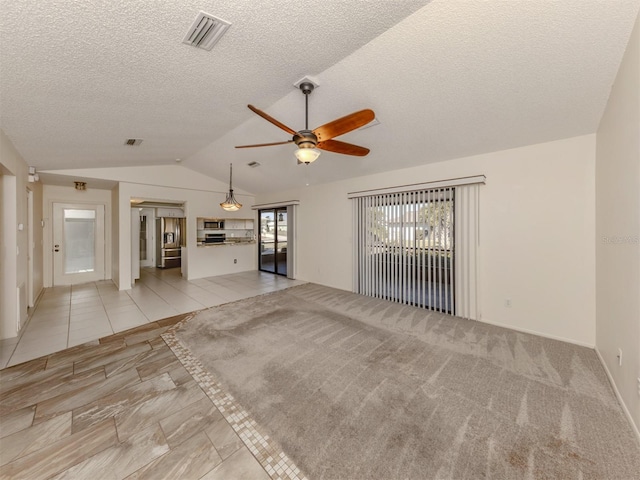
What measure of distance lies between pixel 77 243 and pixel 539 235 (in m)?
9.80

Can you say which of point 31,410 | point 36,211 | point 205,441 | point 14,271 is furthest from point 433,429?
point 36,211

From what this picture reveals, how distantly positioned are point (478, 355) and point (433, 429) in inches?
56.5

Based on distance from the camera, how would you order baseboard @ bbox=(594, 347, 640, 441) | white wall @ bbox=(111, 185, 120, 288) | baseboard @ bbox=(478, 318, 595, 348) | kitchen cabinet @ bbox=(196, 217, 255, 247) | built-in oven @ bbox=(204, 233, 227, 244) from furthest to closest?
built-in oven @ bbox=(204, 233, 227, 244)
kitchen cabinet @ bbox=(196, 217, 255, 247)
white wall @ bbox=(111, 185, 120, 288)
baseboard @ bbox=(478, 318, 595, 348)
baseboard @ bbox=(594, 347, 640, 441)

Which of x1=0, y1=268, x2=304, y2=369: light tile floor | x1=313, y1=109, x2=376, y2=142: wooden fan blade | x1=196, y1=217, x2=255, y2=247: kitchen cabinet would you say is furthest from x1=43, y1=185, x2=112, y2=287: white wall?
x1=313, y1=109, x2=376, y2=142: wooden fan blade

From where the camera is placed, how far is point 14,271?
3215 mm

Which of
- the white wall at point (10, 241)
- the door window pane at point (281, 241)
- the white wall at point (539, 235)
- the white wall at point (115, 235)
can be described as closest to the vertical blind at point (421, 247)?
the white wall at point (539, 235)

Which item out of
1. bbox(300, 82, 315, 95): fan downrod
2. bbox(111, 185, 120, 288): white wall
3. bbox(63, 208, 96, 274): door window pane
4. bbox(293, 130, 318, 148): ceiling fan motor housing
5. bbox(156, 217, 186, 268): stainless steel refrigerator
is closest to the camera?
bbox(293, 130, 318, 148): ceiling fan motor housing

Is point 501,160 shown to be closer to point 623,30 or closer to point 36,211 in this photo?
point 623,30

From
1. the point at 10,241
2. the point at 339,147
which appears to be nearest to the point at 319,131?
the point at 339,147

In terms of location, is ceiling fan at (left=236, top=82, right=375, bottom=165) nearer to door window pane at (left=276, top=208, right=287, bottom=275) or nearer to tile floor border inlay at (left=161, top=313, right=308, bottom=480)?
tile floor border inlay at (left=161, top=313, right=308, bottom=480)

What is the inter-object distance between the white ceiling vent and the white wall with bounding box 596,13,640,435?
2.79 m

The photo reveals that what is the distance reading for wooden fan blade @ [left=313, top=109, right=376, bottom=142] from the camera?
2.05 m

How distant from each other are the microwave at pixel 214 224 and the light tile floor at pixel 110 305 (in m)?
1.55

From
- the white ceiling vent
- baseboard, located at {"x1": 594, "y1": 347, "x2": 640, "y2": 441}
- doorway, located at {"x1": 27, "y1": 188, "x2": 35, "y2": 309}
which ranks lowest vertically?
baseboard, located at {"x1": 594, "y1": 347, "x2": 640, "y2": 441}
